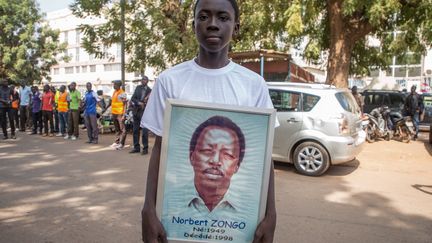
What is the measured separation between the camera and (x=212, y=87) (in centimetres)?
164

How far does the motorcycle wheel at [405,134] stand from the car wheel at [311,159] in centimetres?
661

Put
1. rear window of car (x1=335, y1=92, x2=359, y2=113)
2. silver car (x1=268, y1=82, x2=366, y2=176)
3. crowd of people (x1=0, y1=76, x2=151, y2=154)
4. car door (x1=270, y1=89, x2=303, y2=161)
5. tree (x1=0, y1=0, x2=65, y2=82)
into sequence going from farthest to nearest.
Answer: tree (x1=0, y1=0, x2=65, y2=82), crowd of people (x1=0, y1=76, x2=151, y2=154), car door (x1=270, y1=89, x2=303, y2=161), rear window of car (x1=335, y1=92, x2=359, y2=113), silver car (x1=268, y1=82, x2=366, y2=176)

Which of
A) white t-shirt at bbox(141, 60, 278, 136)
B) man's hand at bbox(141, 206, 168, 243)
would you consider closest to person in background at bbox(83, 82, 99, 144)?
white t-shirt at bbox(141, 60, 278, 136)

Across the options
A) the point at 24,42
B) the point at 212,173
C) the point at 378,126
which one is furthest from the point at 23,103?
the point at 24,42

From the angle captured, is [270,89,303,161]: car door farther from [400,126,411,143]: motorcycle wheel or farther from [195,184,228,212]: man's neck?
[400,126,411,143]: motorcycle wheel

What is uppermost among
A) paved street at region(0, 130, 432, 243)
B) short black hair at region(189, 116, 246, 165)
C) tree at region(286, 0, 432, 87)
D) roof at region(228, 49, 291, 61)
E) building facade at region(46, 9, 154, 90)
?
building facade at region(46, 9, 154, 90)

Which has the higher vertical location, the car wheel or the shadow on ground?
the car wheel

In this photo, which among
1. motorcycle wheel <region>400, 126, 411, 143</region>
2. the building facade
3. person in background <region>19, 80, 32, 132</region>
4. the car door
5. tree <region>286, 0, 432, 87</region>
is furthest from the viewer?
the building facade

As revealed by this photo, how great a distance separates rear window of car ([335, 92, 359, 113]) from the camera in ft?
23.6

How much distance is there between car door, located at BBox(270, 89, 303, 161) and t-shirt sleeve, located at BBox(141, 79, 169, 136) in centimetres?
586

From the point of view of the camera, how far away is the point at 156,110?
1.66m

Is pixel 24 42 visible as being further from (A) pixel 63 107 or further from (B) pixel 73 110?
(B) pixel 73 110

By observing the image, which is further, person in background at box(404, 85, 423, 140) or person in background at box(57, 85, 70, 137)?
person in background at box(404, 85, 423, 140)

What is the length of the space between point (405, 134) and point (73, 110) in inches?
410
